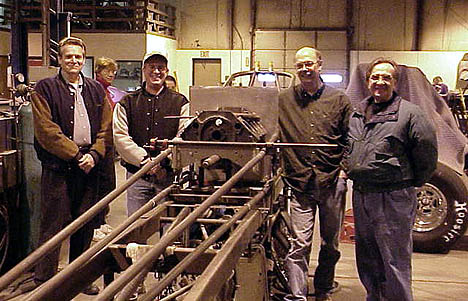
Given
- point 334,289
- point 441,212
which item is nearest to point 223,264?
point 334,289

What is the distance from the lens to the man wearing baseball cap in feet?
11.4

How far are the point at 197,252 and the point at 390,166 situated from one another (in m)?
1.36

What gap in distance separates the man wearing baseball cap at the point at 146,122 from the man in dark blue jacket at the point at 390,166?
1041 mm

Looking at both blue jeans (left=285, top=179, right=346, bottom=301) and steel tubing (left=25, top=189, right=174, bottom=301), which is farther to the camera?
blue jeans (left=285, top=179, right=346, bottom=301)

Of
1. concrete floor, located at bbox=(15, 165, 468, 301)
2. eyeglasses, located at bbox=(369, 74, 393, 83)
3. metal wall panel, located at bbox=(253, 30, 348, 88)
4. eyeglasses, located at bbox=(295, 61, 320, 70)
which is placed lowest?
concrete floor, located at bbox=(15, 165, 468, 301)

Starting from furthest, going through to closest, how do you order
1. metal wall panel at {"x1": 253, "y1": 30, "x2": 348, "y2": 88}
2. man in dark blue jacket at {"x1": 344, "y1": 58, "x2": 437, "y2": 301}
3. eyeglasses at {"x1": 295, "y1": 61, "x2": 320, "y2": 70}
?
1. metal wall panel at {"x1": 253, "y1": 30, "x2": 348, "y2": 88}
2. eyeglasses at {"x1": 295, "y1": 61, "x2": 320, "y2": 70}
3. man in dark blue jacket at {"x1": 344, "y1": 58, "x2": 437, "y2": 301}

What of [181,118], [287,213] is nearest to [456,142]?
[287,213]

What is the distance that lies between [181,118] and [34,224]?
1.50 meters

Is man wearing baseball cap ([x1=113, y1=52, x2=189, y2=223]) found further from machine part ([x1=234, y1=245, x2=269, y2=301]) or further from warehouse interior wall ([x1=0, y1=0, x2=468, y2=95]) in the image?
warehouse interior wall ([x1=0, y1=0, x2=468, y2=95])

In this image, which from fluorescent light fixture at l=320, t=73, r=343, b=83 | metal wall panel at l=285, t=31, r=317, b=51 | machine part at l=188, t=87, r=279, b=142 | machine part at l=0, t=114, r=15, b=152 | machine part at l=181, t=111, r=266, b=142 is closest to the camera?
machine part at l=181, t=111, r=266, b=142

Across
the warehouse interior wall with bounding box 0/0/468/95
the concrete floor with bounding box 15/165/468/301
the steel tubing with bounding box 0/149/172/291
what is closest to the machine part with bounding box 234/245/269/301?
the steel tubing with bounding box 0/149/172/291

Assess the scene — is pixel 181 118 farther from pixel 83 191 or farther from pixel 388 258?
pixel 388 258

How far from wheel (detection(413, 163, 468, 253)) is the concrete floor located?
11cm

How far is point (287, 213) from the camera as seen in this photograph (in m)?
3.74
